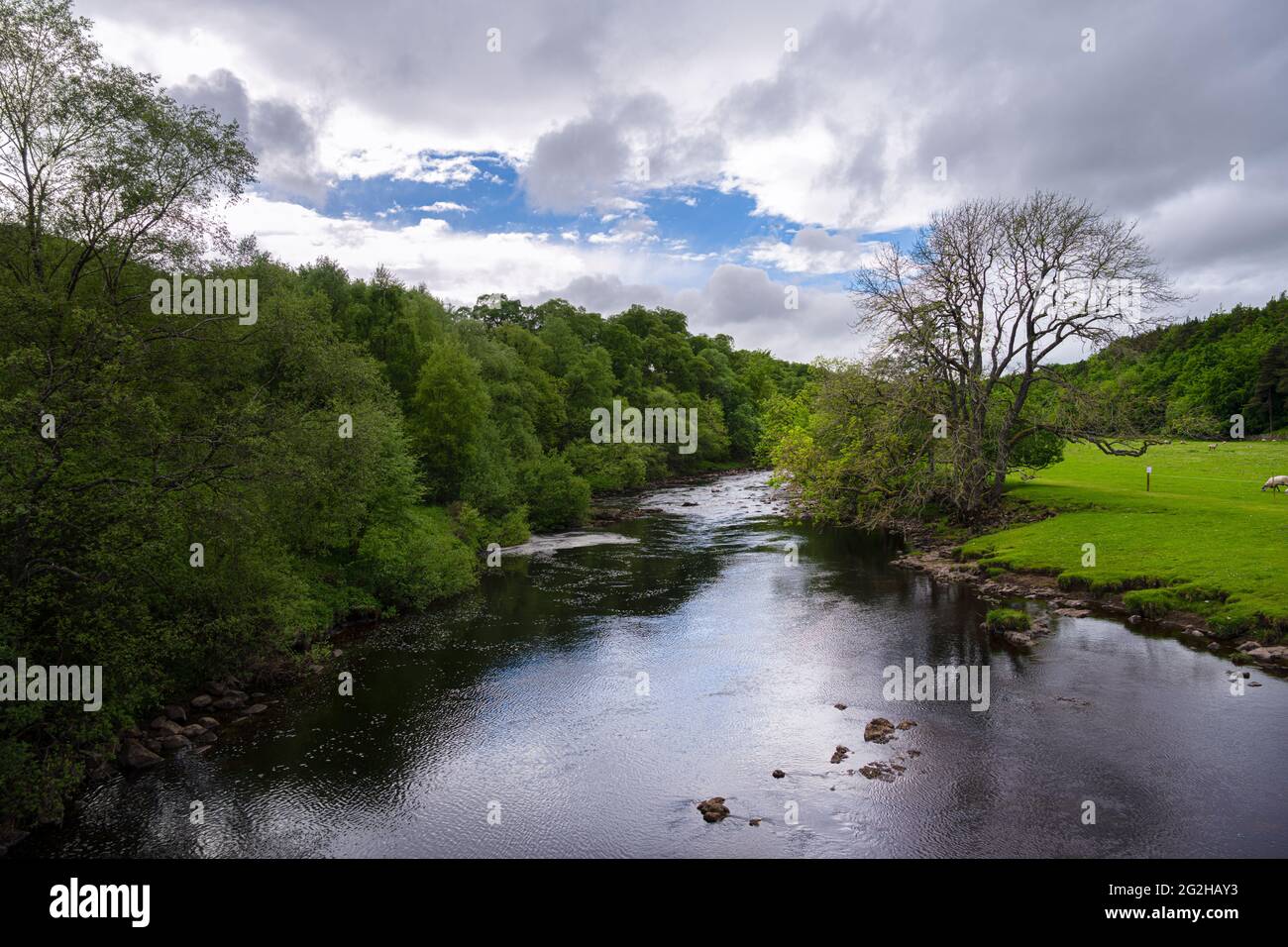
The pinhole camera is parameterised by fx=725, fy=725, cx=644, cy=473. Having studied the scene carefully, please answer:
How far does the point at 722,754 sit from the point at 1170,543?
2580 cm

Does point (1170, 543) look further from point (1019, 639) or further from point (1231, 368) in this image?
point (1231, 368)

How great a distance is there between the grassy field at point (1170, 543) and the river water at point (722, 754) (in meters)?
2.86

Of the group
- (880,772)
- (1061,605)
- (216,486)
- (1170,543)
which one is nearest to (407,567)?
(216,486)

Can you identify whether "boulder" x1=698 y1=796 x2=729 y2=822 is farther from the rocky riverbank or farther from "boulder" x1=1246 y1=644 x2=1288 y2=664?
"boulder" x1=1246 y1=644 x2=1288 y2=664

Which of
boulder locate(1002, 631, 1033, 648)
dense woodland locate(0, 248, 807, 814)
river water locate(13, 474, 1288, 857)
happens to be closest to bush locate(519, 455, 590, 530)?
dense woodland locate(0, 248, 807, 814)

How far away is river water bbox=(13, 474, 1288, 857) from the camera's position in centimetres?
1388

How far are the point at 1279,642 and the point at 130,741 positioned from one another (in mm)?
32263

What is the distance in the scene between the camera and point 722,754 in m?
17.5

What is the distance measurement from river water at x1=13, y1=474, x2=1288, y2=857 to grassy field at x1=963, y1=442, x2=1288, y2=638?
9.37ft

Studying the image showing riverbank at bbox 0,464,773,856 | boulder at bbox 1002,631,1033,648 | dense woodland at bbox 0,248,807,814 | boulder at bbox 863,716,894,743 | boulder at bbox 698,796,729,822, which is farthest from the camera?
boulder at bbox 1002,631,1033,648

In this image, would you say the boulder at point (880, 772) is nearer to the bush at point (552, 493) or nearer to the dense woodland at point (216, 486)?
the dense woodland at point (216, 486)
